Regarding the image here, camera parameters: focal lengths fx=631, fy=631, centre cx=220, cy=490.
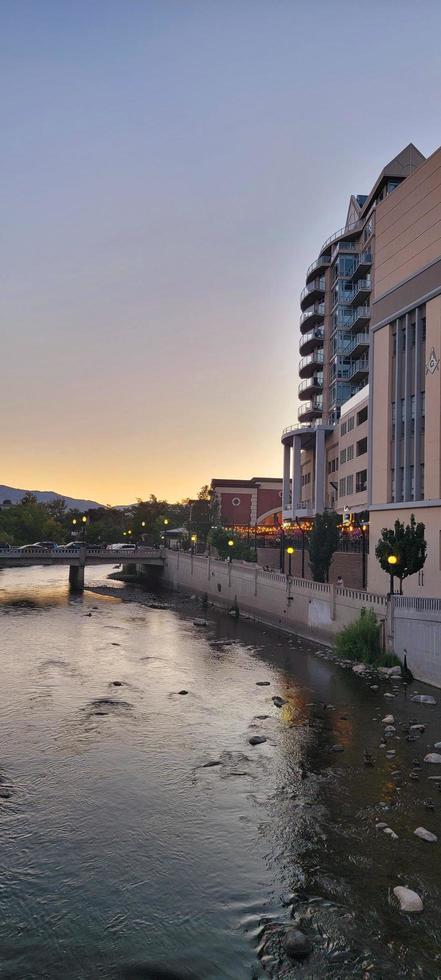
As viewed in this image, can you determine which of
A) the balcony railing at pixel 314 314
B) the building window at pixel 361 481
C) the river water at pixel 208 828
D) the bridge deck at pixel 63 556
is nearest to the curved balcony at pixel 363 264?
the balcony railing at pixel 314 314

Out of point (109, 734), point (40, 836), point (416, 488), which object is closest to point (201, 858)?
point (40, 836)

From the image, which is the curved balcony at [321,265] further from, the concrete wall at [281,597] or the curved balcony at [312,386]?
the concrete wall at [281,597]

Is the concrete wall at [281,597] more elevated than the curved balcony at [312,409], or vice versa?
the curved balcony at [312,409]

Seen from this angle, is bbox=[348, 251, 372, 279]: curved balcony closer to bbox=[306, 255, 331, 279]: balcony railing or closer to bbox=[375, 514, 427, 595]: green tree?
bbox=[306, 255, 331, 279]: balcony railing

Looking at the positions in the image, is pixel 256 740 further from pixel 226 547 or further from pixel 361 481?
pixel 226 547

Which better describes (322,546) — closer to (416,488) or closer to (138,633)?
(416,488)

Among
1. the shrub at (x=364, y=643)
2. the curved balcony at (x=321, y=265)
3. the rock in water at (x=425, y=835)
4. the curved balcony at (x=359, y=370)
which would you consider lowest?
the rock in water at (x=425, y=835)

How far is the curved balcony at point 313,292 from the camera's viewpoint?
3674 inches

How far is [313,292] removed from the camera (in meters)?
94.3

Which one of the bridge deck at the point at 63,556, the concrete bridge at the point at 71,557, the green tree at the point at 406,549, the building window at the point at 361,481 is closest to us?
the green tree at the point at 406,549

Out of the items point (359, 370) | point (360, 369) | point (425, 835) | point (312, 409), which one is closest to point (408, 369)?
point (425, 835)

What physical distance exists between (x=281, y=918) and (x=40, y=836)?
19.7 feet

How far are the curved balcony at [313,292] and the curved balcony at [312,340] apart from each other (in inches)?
184

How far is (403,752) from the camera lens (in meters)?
20.0
